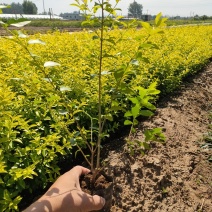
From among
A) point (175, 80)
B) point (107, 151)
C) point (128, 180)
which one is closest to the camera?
point (128, 180)

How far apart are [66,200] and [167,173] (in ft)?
4.77

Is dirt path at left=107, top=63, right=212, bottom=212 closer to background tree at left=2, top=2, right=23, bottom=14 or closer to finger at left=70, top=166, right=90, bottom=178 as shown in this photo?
finger at left=70, top=166, right=90, bottom=178

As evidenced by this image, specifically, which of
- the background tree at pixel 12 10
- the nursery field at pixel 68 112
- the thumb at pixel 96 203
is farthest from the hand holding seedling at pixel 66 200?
the background tree at pixel 12 10

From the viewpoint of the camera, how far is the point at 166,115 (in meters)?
3.74

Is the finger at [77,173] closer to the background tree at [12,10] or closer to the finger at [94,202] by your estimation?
the finger at [94,202]

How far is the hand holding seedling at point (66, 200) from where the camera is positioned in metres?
1.44

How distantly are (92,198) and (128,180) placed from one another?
34.2 inches

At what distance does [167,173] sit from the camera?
271 centimetres

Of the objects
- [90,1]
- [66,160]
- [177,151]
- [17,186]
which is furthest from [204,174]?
[90,1]

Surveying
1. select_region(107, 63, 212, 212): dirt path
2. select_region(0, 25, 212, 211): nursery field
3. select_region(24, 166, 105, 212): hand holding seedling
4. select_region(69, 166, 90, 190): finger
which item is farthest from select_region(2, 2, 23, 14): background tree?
select_region(107, 63, 212, 212): dirt path

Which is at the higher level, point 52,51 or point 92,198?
point 52,51

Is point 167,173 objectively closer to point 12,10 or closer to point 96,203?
point 96,203

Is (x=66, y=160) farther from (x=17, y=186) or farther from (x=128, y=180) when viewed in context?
(x=17, y=186)

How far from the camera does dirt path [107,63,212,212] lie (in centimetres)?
238
